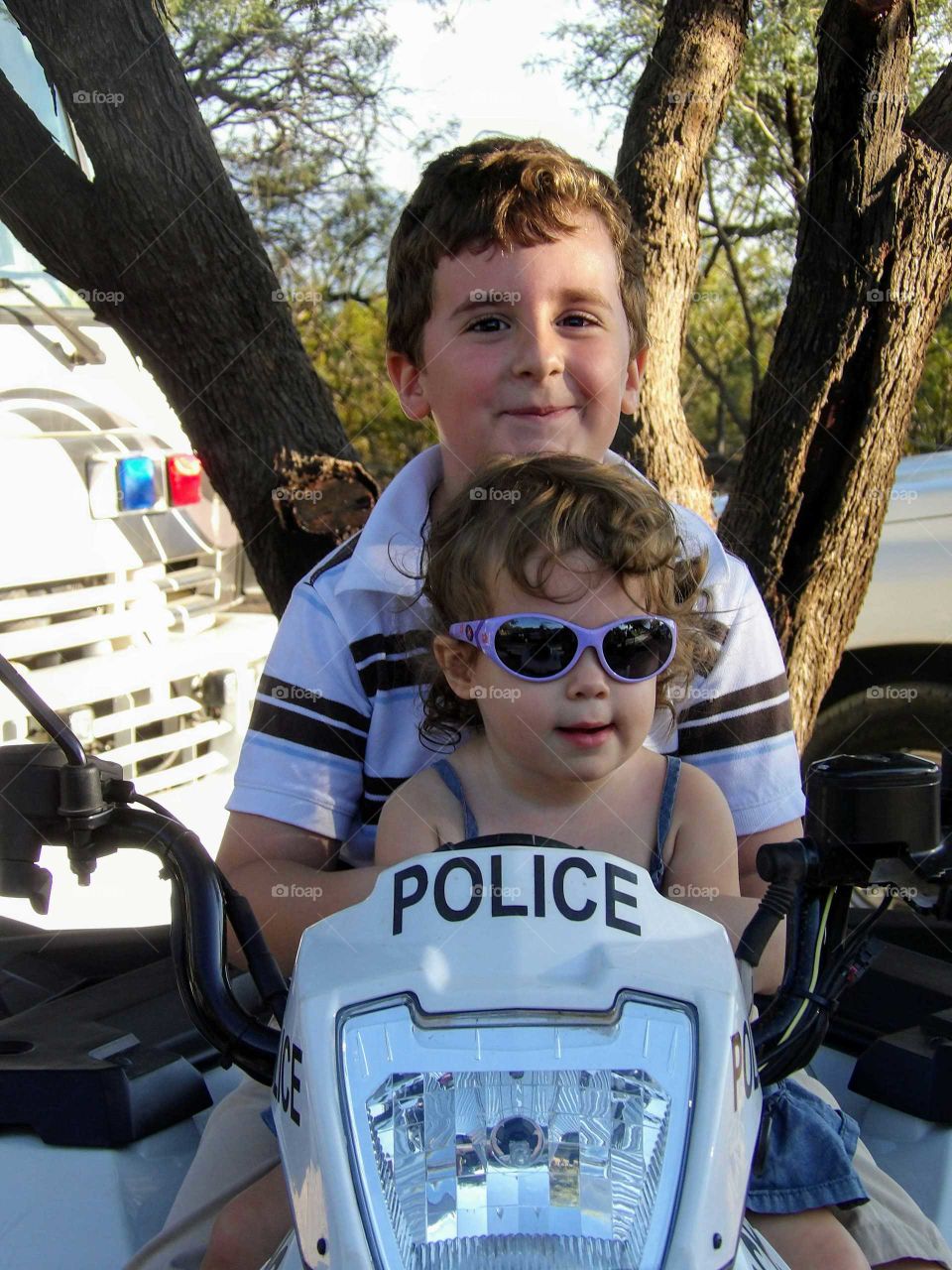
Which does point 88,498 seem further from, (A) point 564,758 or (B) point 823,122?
(A) point 564,758

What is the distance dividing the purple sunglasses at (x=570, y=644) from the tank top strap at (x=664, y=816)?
24 centimetres

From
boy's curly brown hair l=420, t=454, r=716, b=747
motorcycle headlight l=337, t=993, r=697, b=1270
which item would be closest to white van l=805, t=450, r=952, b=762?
boy's curly brown hair l=420, t=454, r=716, b=747

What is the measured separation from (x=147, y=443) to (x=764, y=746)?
8.41 ft

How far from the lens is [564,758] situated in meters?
1.51

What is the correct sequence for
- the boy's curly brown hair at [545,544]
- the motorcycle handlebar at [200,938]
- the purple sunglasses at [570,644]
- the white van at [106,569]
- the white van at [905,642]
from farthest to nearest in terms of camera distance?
the white van at [905,642]
the white van at [106,569]
the boy's curly brown hair at [545,544]
the purple sunglasses at [570,644]
the motorcycle handlebar at [200,938]

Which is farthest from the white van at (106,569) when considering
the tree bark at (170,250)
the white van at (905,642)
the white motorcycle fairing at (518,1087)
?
the white motorcycle fairing at (518,1087)

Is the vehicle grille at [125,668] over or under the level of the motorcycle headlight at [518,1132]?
under

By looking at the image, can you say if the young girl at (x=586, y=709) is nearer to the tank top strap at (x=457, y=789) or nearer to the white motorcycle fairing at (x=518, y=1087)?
the tank top strap at (x=457, y=789)

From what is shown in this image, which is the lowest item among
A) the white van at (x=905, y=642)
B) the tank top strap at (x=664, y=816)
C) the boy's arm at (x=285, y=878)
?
the white van at (x=905, y=642)

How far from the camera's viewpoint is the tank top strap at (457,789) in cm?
160

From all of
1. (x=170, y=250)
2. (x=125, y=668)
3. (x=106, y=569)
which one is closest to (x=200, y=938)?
(x=170, y=250)

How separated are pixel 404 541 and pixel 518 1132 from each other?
1.08m

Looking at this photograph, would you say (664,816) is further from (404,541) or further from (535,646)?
(404,541)

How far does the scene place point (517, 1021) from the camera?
1.01 m
